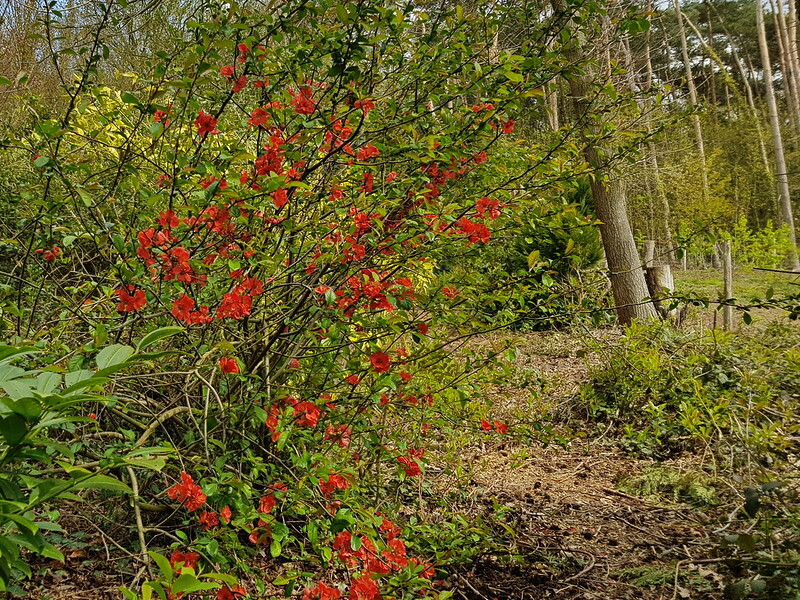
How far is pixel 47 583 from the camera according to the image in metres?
2.17

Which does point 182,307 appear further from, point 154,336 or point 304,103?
point 154,336

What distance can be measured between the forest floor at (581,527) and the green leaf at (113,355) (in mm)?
1604

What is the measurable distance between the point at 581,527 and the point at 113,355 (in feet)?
9.11

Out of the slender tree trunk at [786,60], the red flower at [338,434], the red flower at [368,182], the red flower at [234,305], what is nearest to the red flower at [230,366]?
the red flower at [234,305]

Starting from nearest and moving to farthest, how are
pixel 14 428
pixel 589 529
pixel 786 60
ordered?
pixel 14 428 → pixel 589 529 → pixel 786 60

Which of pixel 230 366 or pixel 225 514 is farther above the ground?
pixel 230 366

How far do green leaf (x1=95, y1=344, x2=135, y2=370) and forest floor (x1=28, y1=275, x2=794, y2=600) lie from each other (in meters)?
1.60

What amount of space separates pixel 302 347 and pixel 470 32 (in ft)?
4.70

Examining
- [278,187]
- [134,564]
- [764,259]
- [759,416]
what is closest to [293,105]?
[278,187]

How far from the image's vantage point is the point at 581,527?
2.85 m

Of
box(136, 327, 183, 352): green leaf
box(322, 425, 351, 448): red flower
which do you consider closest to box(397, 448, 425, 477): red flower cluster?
box(322, 425, 351, 448): red flower

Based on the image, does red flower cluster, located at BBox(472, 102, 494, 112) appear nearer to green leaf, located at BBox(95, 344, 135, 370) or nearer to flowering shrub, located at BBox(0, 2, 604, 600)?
flowering shrub, located at BBox(0, 2, 604, 600)

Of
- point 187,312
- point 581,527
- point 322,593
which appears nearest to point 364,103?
point 187,312

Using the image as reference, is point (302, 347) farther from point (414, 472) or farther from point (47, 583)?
point (47, 583)
